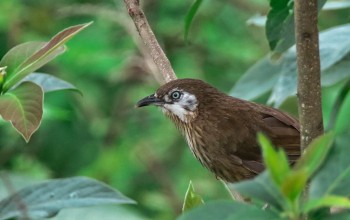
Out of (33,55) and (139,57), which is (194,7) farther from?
(139,57)

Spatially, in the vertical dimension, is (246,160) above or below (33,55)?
below

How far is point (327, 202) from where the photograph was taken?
1325 mm

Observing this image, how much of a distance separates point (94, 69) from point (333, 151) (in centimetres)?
358

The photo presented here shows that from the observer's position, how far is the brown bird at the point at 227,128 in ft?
10.2

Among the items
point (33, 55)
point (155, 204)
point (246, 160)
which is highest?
point (33, 55)

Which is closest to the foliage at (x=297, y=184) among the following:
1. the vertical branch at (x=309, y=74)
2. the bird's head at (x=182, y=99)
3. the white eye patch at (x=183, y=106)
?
the vertical branch at (x=309, y=74)

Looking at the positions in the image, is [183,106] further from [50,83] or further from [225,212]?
[225,212]

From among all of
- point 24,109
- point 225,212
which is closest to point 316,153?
point 225,212

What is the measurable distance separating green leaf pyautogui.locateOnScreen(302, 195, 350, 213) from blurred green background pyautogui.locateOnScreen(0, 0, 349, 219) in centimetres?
337

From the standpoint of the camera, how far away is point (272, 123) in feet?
10.3

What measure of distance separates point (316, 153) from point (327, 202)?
77mm

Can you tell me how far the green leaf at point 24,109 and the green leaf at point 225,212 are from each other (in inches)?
27.2

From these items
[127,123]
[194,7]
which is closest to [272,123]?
[194,7]

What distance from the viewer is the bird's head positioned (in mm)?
3197
